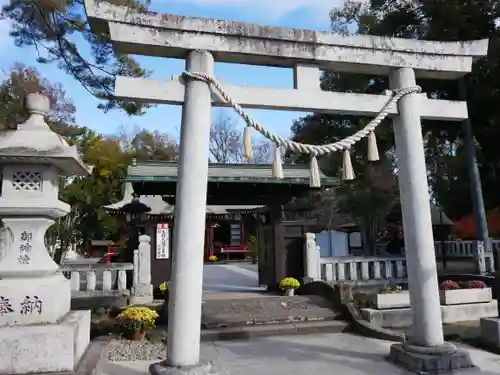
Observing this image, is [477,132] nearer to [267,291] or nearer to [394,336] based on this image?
[267,291]

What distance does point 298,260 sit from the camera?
40.2ft

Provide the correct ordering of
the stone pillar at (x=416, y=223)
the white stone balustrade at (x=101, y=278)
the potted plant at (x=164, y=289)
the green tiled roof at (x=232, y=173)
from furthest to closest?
the green tiled roof at (x=232, y=173), the potted plant at (x=164, y=289), the white stone balustrade at (x=101, y=278), the stone pillar at (x=416, y=223)

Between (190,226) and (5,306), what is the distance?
235 cm

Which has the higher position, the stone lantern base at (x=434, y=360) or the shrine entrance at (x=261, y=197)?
the shrine entrance at (x=261, y=197)

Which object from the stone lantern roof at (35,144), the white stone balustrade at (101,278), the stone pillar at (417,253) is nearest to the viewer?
the stone lantern roof at (35,144)

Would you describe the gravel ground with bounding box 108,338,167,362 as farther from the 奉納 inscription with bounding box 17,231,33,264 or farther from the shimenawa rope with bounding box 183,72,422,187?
the shimenawa rope with bounding box 183,72,422,187

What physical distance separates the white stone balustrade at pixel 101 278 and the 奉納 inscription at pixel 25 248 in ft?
18.7

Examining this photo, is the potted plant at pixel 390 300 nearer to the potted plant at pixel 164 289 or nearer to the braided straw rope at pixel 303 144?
the braided straw rope at pixel 303 144

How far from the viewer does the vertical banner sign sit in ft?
39.0

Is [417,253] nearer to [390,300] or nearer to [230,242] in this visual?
[390,300]

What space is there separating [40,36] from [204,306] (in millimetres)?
7828

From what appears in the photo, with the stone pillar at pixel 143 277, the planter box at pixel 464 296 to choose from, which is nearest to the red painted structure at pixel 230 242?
the stone pillar at pixel 143 277

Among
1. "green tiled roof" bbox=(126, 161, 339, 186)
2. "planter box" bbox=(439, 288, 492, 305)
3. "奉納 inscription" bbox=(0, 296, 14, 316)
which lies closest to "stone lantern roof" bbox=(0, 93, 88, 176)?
"奉納 inscription" bbox=(0, 296, 14, 316)

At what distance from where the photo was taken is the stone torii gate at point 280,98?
481 cm
